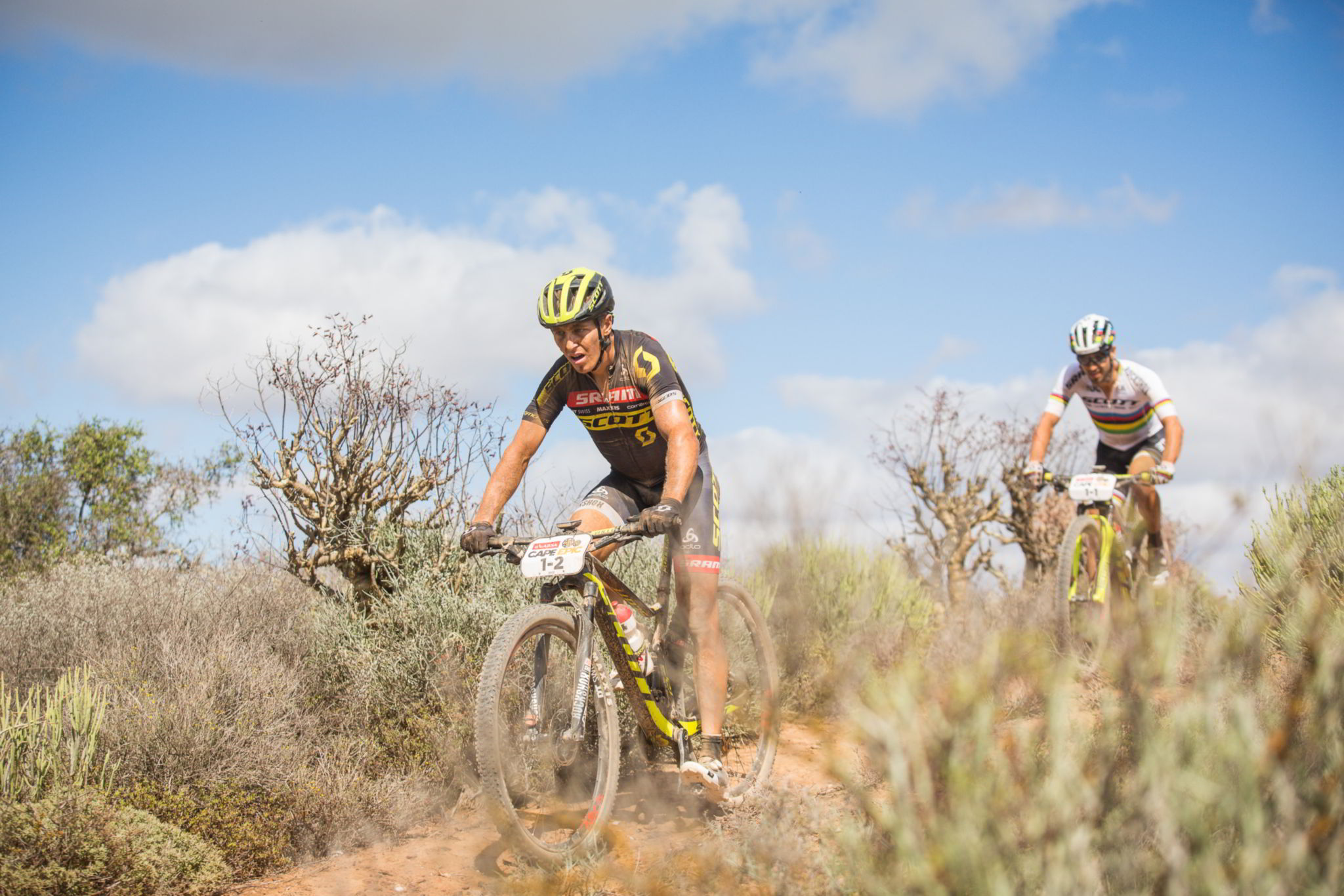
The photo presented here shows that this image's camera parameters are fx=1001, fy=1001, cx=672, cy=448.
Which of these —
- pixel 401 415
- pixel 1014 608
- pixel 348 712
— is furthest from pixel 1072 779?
pixel 1014 608

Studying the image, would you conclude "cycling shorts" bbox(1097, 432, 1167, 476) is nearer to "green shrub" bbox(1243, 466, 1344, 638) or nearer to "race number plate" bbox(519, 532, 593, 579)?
"green shrub" bbox(1243, 466, 1344, 638)

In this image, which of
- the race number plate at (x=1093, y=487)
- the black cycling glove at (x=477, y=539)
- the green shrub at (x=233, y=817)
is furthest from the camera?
the race number plate at (x=1093, y=487)

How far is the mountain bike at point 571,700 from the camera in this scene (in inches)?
148

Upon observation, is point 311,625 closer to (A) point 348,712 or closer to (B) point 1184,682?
(A) point 348,712

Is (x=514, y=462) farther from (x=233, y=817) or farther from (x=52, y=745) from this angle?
(x=52, y=745)

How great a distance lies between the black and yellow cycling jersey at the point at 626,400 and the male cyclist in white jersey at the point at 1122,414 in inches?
153

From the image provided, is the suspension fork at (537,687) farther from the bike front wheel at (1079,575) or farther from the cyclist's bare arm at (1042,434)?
the cyclist's bare arm at (1042,434)

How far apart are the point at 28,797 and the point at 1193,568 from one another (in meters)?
4.37

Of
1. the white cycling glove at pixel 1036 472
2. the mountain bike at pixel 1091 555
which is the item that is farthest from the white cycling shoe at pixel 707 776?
the white cycling glove at pixel 1036 472

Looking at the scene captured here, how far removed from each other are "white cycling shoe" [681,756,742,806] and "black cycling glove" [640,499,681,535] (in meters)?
1.24

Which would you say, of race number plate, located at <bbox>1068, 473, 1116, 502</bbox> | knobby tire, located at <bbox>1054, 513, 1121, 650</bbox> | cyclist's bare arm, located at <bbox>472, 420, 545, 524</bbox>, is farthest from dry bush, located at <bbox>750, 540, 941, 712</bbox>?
cyclist's bare arm, located at <bbox>472, 420, 545, 524</bbox>

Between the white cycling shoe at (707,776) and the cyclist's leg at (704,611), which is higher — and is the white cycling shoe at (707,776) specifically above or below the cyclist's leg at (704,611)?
below

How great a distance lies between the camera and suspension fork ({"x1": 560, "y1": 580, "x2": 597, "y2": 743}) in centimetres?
406

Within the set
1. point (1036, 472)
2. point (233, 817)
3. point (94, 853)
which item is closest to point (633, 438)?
point (233, 817)
